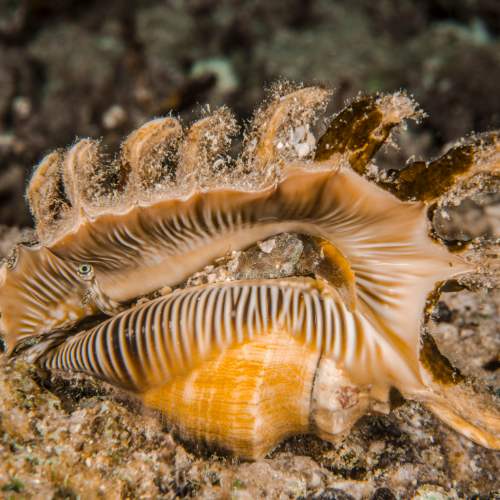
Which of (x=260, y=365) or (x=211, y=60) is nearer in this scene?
(x=260, y=365)

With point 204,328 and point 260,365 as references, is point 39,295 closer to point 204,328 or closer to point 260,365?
point 204,328

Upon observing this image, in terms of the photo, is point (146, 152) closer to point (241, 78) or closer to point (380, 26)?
point (241, 78)

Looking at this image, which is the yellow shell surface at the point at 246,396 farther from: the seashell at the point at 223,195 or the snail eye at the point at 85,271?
the snail eye at the point at 85,271

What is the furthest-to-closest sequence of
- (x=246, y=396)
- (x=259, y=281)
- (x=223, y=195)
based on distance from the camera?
(x=259, y=281) → (x=246, y=396) → (x=223, y=195)

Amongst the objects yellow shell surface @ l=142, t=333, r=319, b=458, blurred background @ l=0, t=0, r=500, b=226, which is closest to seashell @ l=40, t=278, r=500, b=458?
yellow shell surface @ l=142, t=333, r=319, b=458

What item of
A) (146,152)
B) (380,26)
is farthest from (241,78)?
(146,152)

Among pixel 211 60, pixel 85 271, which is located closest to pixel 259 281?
pixel 85 271

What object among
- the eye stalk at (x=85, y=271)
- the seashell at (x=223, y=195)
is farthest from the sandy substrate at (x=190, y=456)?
the eye stalk at (x=85, y=271)

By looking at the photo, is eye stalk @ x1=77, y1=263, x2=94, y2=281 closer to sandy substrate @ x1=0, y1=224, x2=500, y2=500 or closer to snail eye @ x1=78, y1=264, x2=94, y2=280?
→ snail eye @ x1=78, y1=264, x2=94, y2=280

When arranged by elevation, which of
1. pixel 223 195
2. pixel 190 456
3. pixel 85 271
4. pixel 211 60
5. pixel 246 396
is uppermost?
pixel 223 195
